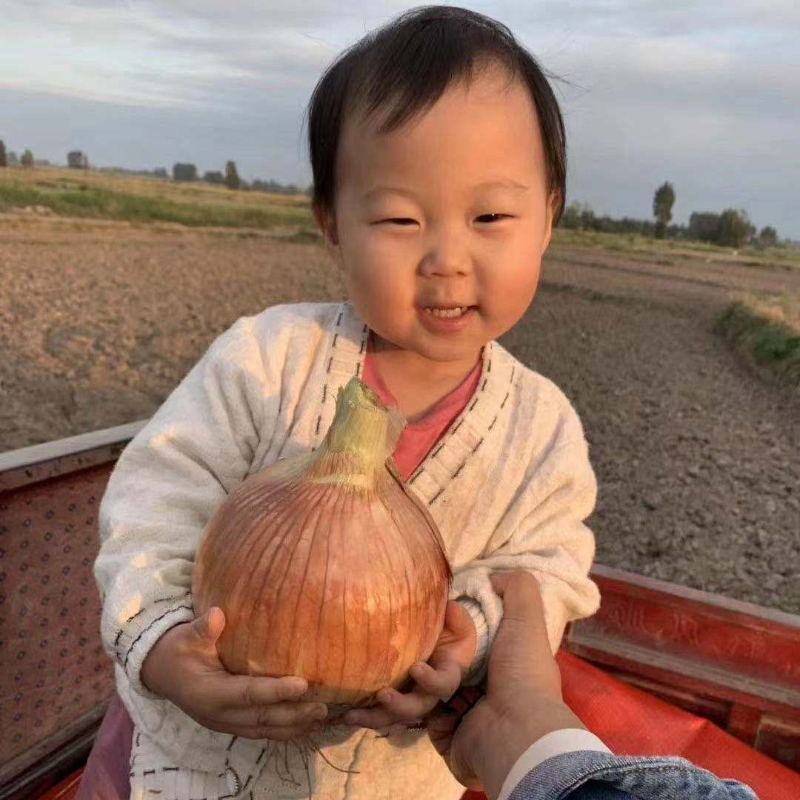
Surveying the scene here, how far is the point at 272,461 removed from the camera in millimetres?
1051

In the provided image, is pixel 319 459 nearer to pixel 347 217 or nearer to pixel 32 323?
pixel 347 217

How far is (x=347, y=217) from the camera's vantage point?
39.0 inches

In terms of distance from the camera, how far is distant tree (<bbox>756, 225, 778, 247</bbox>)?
278 centimetres

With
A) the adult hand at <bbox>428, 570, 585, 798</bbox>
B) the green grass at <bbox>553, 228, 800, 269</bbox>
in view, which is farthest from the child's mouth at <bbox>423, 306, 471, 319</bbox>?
the green grass at <bbox>553, 228, 800, 269</bbox>

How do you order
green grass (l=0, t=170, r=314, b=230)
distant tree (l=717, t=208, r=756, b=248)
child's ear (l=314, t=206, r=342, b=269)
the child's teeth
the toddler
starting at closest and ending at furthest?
the toddler < the child's teeth < child's ear (l=314, t=206, r=342, b=269) < distant tree (l=717, t=208, r=756, b=248) < green grass (l=0, t=170, r=314, b=230)

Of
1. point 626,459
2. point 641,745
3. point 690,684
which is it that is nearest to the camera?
point 641,745

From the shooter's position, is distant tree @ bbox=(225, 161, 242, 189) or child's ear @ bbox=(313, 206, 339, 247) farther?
distant tree @ bbox=(225, 161, 242, 189)

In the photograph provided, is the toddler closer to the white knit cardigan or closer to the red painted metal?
the white knit cardigan

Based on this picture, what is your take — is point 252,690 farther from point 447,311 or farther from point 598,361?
point 598,361

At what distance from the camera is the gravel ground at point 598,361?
2.53 meters

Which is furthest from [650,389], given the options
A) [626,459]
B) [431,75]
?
[431,75]

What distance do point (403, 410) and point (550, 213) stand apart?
353 millimetres

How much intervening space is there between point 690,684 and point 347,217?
1.09m

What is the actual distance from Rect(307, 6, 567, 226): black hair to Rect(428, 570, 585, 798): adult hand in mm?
561
